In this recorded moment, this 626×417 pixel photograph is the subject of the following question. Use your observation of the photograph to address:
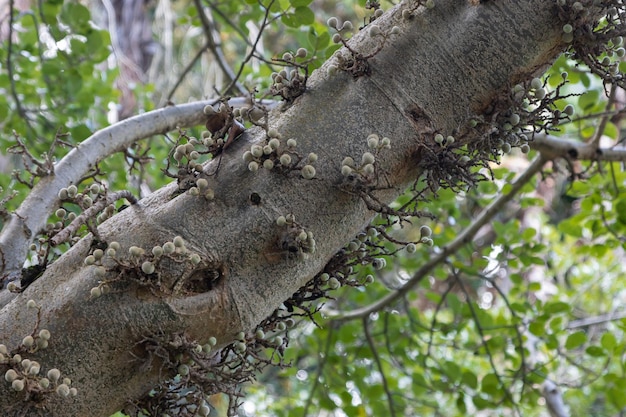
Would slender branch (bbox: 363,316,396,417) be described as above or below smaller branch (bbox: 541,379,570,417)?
below

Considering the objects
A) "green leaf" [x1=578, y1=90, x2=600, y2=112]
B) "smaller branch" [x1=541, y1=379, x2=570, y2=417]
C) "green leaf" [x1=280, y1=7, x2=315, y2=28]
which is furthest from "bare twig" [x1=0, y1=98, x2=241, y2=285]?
"smaller branch" [x1=541, y1=379, x2=570, y2=417]

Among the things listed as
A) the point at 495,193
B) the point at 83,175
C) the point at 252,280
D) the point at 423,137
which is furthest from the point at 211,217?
the point at 495,193

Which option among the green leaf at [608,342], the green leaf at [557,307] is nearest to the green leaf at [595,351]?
the green leaf at [608,342]

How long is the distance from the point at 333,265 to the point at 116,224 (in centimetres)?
42

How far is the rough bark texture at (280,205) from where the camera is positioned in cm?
108

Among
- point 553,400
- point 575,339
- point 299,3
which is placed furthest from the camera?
point 553,400

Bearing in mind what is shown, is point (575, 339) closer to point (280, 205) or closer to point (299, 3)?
point (299, 3)

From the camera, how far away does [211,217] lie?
1145mm

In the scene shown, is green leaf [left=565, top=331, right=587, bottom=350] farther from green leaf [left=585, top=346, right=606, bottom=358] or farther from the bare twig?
the bare twig

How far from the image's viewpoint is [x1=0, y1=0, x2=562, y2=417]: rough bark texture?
1.08 metres

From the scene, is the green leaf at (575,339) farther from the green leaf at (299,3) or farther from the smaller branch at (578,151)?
the green leaf at (299,3)

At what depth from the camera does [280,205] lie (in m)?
1.16

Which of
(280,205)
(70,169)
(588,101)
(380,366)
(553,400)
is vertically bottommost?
(280,205)

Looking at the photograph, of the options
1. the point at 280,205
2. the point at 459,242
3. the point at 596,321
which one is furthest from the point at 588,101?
the point at 280,205
